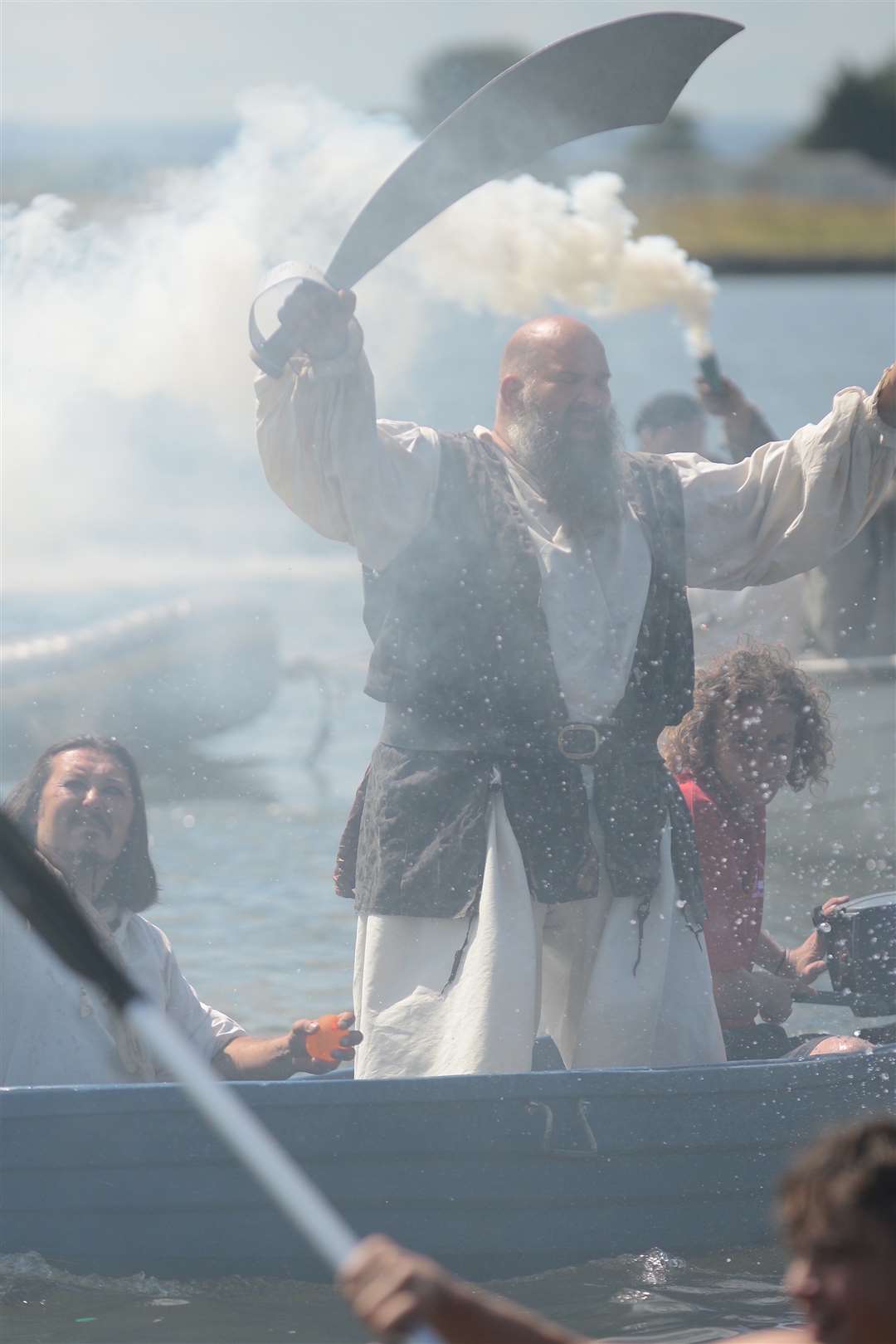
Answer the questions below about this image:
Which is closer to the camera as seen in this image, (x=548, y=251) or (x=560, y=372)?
(x=560, y=372)

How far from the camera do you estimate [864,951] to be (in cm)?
448

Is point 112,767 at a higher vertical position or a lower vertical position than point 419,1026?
higher

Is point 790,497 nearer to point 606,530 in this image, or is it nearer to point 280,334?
point 606,530

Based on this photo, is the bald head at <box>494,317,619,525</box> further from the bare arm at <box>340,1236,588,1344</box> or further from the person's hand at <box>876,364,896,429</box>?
the bare arm at <box>340,1236,588,1344</box>

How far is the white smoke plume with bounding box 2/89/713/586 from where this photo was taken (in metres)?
5.21

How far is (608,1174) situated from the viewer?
3.92m

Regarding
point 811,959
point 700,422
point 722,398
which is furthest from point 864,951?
point 722,398

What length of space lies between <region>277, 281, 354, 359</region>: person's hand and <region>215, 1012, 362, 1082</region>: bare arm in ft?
4.56

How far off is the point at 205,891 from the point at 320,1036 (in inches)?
189

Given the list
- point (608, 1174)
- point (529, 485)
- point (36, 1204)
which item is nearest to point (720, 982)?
point (608, 1174)

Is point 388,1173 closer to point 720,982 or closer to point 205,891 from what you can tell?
point 720,982

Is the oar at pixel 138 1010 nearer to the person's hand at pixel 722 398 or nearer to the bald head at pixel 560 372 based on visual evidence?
the bald head at pixel 560 372

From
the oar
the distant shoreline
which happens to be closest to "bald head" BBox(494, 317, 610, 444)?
the oar

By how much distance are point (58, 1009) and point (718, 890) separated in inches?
61.3
